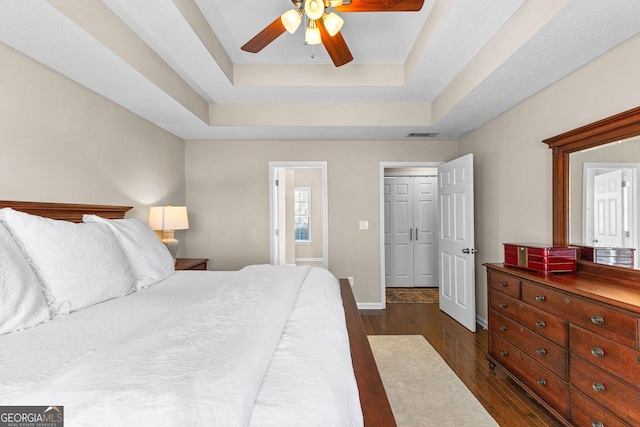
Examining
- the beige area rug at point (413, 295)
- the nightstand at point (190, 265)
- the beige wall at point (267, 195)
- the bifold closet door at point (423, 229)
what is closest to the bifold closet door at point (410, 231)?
the bifold closet door at point (423, 229)

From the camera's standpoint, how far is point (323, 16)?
202 cm

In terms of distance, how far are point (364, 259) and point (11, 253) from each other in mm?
3713

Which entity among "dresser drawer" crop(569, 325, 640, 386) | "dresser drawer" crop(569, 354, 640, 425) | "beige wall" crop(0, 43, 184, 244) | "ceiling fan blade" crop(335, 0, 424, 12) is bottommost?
"dresser drawer" crop(569, 354, 640, 425)

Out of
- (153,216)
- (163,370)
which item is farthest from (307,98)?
(163,370)

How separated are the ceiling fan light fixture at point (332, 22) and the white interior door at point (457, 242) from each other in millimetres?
2221

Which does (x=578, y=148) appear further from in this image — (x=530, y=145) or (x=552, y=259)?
(x=552, y=259)

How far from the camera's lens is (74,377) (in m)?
0.76

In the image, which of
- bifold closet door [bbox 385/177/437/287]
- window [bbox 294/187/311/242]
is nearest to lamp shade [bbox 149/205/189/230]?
bifold closet door [bbox 385/177/437/287]

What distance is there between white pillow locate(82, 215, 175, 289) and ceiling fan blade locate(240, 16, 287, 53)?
1.50 meters

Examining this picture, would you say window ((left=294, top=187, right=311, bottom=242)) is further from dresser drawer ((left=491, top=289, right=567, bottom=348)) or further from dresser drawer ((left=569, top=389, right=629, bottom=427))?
dresser drawer ((left=569, top=389, right=629, bottom=427))

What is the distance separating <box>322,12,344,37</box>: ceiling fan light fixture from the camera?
6.43ft

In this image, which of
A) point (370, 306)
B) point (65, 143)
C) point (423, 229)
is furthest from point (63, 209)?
point (423, 229)

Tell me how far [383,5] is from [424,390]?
256cm

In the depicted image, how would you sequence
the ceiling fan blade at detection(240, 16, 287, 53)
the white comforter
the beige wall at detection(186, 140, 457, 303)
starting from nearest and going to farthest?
1. the white comforter
2. the ceiling fan blade at detection(240, 16, 287, 53)
3. the beige wall at detection(186, 140, 457, 303)
